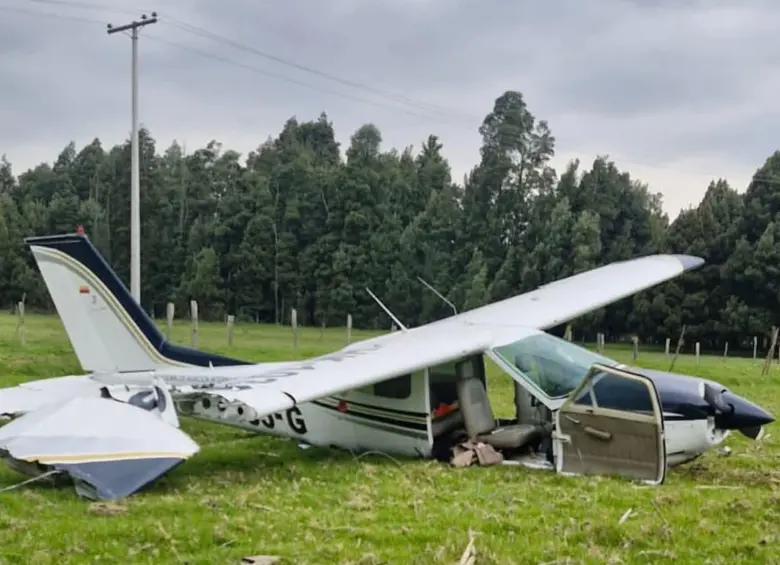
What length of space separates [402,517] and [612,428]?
2.61 m

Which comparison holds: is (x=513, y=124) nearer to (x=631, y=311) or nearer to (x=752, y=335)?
(x=631, y=311)

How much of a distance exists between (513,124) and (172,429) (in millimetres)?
63347

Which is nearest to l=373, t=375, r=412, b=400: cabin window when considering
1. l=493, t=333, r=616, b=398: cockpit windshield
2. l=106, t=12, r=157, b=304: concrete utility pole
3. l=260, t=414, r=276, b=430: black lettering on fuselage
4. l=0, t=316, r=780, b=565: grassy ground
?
l=0, t=316, r=780, b=565: grassy ground

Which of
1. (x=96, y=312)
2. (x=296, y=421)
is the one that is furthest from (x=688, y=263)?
(x=96, y=312)

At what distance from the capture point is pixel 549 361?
32.4ft

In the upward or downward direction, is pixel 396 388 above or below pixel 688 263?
below

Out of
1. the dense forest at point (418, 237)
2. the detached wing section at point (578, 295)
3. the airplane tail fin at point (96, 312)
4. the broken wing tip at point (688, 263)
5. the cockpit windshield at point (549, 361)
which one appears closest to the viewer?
the cockpit windshield at point (549, 361)

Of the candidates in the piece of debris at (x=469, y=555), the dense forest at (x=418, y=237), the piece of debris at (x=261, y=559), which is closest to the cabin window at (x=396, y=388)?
the piece of debris at (x=469, y=555)

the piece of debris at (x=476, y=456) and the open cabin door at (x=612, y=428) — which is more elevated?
the open cabin door at (x=612, y=428)

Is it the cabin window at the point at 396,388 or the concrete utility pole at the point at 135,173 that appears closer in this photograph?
the cabin window at the point at 396,388

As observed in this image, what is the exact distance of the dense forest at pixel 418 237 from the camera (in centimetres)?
5309

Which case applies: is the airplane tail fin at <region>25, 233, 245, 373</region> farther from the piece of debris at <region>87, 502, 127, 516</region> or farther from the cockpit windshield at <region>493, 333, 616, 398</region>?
the piece of debris at <region>87, 502, 127, 516</region>

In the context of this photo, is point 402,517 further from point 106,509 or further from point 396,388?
point 396,388

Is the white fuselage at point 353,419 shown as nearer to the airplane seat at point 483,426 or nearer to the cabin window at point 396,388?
the cabin window at point 396,388
